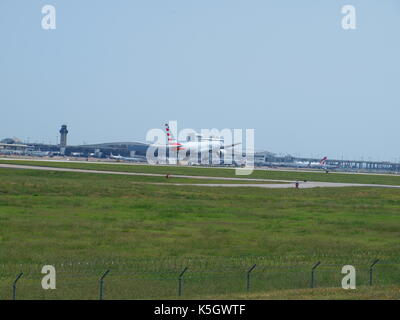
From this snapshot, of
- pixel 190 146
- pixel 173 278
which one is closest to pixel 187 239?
pixel 173 278

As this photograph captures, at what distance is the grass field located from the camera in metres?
26.1

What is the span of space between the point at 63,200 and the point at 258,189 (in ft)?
102

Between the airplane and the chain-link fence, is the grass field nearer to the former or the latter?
the chain-link fence

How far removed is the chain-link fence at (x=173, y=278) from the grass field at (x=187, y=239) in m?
0.04

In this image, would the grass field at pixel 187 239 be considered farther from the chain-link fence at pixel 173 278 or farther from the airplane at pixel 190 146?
the airplane at pixel 190 146

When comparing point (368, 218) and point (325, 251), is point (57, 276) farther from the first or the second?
point (368, 218)

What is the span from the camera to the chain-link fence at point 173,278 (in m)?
23.6

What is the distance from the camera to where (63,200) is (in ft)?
197

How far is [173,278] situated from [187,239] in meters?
14.2

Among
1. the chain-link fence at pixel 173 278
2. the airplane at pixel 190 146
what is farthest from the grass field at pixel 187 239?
the airplane at pixel 190 146

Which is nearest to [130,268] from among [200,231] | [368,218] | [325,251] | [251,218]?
[325,251]

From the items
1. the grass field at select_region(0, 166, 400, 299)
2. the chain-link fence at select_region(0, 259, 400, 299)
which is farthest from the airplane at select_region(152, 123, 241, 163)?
the chain-link fence at select_region(0, 259, 400, 299)
